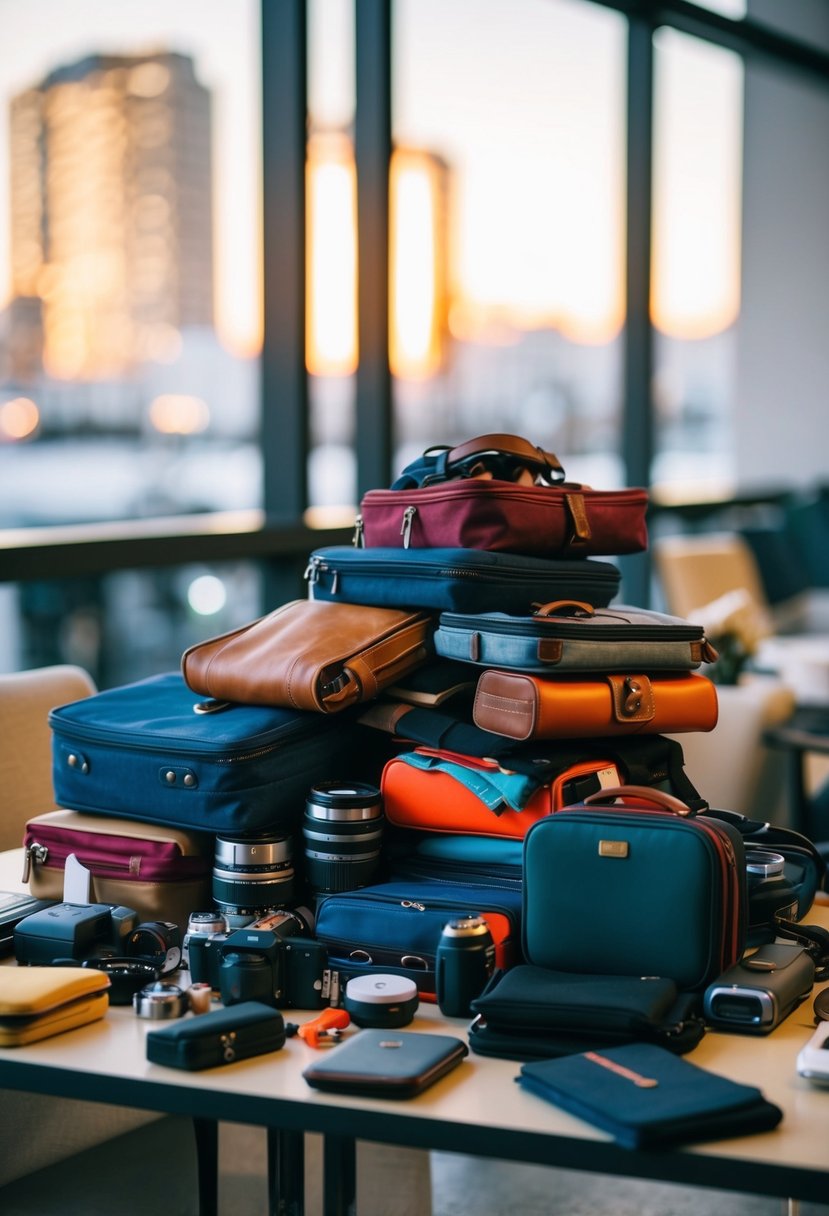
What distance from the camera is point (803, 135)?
7.21 meters

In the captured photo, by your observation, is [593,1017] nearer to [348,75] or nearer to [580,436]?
[348,75]

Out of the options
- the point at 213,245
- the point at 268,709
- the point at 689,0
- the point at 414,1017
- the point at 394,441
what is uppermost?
the point at 689,0

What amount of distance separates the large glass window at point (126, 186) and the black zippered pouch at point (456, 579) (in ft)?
6.52

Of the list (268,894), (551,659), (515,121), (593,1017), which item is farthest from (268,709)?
(515,121)

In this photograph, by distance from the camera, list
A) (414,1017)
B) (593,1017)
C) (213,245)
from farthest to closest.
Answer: (213,245) < (414,1017) < (593,1017)

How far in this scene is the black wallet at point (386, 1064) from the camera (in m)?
1.14

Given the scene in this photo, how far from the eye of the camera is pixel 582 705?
1516mm

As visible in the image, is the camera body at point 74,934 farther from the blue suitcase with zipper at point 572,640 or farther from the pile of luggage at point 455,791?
the blue suitcase with zipper at point 572,640

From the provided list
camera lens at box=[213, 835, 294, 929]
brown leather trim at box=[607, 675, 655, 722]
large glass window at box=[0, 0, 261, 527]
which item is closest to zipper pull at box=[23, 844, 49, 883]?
camera lens at box=[213, 835, 294, 929]

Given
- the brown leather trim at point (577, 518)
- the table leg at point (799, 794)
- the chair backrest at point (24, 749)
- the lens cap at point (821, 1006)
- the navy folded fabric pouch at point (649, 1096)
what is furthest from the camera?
the table leg at point (799, 794)

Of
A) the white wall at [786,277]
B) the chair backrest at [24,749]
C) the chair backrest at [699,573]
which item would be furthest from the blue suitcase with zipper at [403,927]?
the white wall at [786,277]

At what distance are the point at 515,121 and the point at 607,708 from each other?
19.4 ft

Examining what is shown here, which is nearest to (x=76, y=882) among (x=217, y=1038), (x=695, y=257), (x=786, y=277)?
(x=217, y=1038)

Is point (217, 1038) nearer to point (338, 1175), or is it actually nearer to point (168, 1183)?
point (338, 1175)
